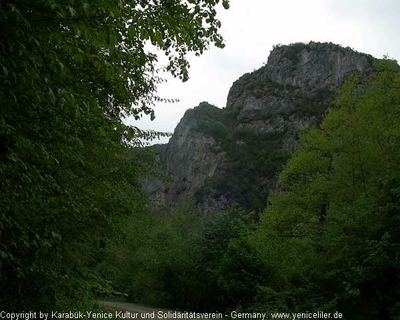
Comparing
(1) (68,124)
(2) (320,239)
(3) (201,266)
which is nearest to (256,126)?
(3) (201,266)

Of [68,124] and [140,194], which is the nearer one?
[68,124]

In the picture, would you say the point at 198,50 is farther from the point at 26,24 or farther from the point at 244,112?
the point at 244,112

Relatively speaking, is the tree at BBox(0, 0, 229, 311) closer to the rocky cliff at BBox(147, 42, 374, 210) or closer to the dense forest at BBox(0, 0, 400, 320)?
the dense forest at BBox(0, 0, 400, 320)

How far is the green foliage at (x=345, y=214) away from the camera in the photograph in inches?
415

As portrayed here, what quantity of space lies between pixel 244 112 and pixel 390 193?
83529mm

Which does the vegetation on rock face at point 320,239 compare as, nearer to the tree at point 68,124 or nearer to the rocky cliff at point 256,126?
the tree at point 68,124

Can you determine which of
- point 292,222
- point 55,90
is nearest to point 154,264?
point 292,222

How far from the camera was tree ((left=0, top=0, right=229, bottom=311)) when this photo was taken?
8.70 feet

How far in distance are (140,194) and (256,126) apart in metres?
80.7

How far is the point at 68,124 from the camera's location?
11.1ft

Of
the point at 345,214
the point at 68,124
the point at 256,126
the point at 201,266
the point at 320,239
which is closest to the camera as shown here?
the point at 68,124

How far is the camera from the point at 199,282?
18.7m

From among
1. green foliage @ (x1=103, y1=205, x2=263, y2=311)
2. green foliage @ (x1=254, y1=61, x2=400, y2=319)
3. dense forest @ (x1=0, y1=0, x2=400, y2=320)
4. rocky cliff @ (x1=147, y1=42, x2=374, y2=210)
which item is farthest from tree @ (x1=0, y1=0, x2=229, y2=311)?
rocky cliff @ (x1=147, y1=42, x2=374, y2=210)

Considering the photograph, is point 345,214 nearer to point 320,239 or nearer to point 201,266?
point 320,239
